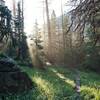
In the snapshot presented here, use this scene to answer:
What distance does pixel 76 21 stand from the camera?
859 centimetres

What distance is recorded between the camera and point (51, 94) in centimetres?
1473

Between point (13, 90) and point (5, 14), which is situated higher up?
point (5, 14)

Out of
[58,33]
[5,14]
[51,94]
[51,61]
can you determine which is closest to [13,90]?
[51,94]

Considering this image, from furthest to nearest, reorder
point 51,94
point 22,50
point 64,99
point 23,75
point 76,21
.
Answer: point 22,50
point 23,75
point 51,94
point 64,99
point 76,21

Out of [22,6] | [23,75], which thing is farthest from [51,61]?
[23,75]

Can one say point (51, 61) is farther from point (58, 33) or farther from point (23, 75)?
point (23, 75)

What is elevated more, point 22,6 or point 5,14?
point 22,6

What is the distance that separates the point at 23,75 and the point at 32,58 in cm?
1906

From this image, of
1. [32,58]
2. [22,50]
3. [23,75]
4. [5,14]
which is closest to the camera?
[5,14]

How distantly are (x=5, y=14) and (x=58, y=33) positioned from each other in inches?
2277

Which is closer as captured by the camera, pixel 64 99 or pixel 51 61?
pixel 64 99

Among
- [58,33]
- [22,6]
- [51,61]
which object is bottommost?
[51,61]

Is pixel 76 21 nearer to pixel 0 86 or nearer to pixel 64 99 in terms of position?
pixel 64 99

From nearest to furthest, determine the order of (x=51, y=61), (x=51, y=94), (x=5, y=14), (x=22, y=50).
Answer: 1. (x=5, y=14)
2. (x=51, y=94)
3. (x=22, y=50)
4. (x=51, y=61)
